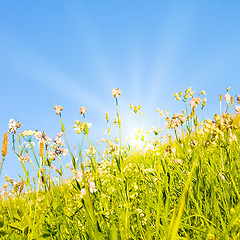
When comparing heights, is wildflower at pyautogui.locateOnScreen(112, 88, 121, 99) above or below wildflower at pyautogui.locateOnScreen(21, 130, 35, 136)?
above

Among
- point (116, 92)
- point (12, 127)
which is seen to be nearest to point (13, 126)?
point (12, 127)

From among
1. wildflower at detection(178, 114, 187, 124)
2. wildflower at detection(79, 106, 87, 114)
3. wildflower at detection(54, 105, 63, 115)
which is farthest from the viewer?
wildflower at detection(178, 114, 187, 124)

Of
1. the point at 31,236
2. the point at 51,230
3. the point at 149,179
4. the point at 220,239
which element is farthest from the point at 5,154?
the point at 149,179

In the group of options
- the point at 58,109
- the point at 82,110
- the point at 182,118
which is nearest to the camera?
the point at 58,109

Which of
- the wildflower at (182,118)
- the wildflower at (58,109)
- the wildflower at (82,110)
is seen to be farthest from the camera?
the wildflower at (182,118)

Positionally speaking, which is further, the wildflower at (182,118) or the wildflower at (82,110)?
the wildflower at (182,118)

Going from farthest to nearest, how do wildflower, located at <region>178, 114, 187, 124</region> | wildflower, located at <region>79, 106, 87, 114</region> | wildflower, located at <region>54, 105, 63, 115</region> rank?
wildflower, located at <region>178, 114, 187, 124</region> → wildflower, located at <region>79, 106, 87, 114</region> → wildflower, located at <region>54, 105, 63, 115</region>

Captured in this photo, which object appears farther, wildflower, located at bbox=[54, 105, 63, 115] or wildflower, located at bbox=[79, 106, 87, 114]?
wildflower, located at bbox=[79, 106, 87, 114]

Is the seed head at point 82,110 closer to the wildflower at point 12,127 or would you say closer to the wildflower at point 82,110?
the wildflower at point 82,110

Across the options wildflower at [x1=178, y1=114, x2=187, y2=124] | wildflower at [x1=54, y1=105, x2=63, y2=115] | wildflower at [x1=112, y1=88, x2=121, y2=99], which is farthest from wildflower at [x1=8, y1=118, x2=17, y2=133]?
wildflower at [x1=178, y1=114, x2=187, y2=124]

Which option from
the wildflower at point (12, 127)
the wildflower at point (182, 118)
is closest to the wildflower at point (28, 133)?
the wildflower at point (12, 127)

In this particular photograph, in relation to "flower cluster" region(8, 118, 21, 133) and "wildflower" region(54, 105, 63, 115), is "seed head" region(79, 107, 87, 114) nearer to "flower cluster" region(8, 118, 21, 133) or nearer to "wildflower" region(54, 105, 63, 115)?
"wildflower" region(54, 105, 63, 115)

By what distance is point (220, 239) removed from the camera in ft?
6.10

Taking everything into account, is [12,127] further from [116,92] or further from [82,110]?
[116,92]
